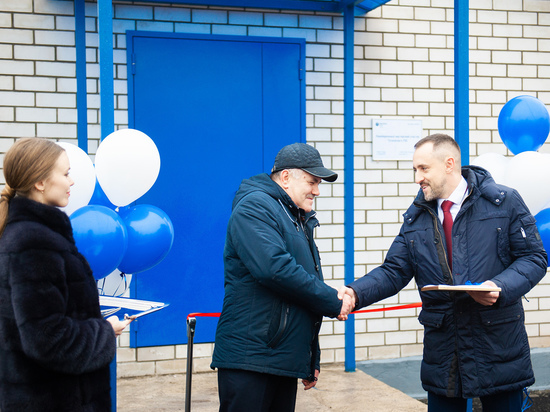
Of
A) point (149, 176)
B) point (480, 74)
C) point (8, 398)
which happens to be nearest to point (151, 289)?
point (149, 176)

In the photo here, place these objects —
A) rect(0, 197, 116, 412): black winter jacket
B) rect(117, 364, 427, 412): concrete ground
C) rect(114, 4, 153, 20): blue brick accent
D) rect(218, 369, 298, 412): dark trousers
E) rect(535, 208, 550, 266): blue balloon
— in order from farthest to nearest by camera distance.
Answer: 1. rect(114, 4, 153, 20): blue brick accent
2. rect(117, 364, 427, 412): concrete ground
3. rect(535, 208, 550, 266): blue balloon
4. rect(218, 369, 298, 412): dark trousers
5. rect(0, 197, 116, 412): black winter jacket

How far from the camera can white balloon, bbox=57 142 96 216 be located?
10.5 ft

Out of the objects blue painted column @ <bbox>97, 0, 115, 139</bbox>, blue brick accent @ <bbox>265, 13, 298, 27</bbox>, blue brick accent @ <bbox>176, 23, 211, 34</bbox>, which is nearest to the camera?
blue painted column @ <bbox>97, 0, 115, 139</bbox>

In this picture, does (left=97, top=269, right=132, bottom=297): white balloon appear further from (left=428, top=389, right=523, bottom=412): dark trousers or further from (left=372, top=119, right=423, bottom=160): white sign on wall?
(left=372, top=119, right=423, bottom=160): white sign on wall

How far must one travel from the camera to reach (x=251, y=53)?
5.57 metres

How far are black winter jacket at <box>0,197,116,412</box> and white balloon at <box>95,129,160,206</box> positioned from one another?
108cm

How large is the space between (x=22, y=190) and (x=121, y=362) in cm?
333

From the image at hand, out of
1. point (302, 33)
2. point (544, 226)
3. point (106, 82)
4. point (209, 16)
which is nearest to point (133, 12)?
point (209, 16)

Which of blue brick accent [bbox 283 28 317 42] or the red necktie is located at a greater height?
blue brick accent [bbox 283 28 317 42]

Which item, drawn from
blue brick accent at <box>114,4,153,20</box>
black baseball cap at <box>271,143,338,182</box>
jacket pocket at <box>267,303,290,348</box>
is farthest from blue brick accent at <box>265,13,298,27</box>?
jacket pocket at <box>267,303,290,348</box>

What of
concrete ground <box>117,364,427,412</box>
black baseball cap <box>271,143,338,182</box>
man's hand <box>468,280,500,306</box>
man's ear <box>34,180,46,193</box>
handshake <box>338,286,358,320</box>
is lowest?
concrete ground <box>117,364,427,412</box>

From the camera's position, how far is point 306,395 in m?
4.95

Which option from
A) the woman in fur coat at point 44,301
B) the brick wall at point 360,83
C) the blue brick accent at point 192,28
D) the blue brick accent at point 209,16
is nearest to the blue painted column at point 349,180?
the brick wall at point 360,83

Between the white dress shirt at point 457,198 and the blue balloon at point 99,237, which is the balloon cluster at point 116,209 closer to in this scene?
the blue balloon at point 99,237
